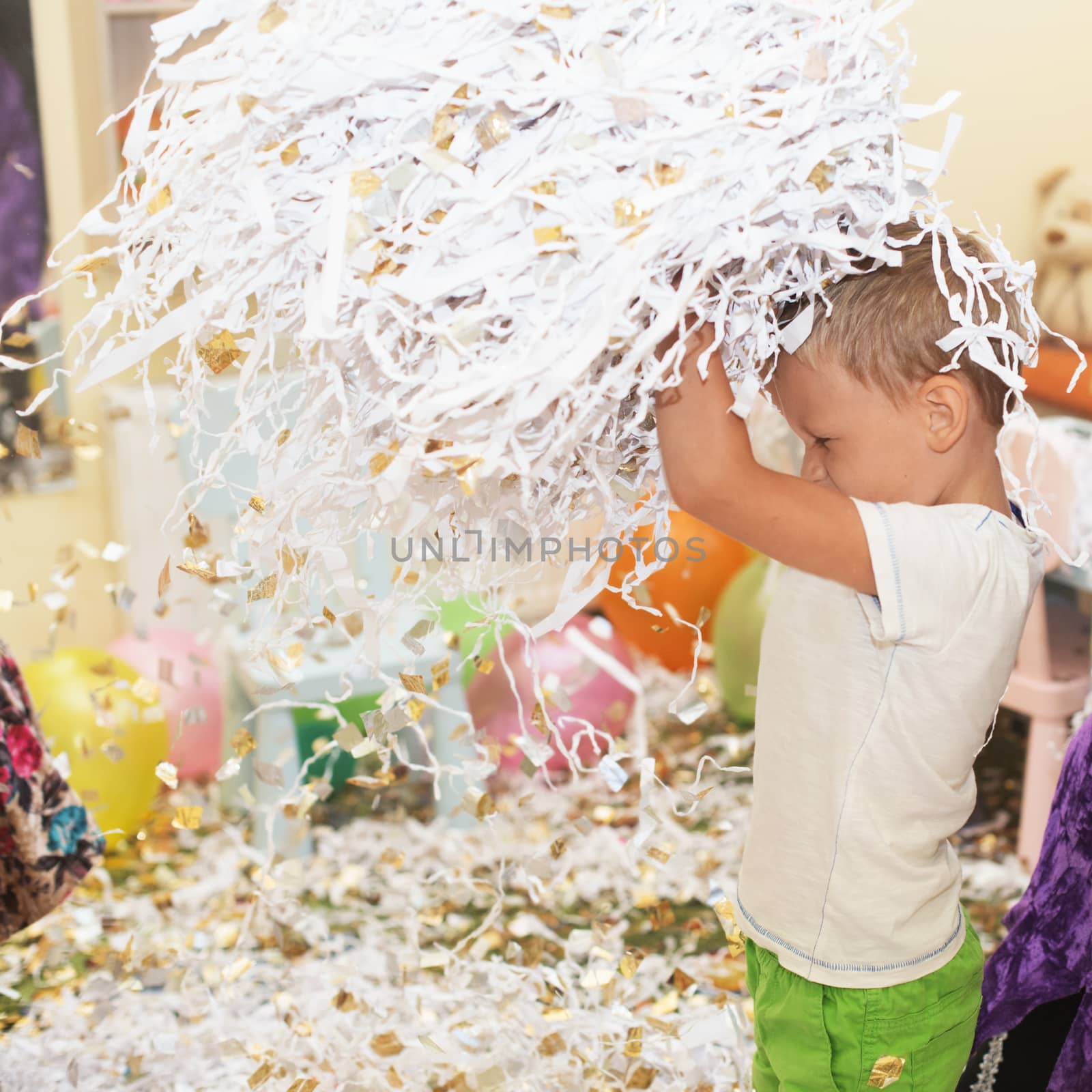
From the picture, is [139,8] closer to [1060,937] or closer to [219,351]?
[219,351]

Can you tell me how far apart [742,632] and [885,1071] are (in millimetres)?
1228

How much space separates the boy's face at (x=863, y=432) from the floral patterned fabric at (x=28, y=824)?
0.85m

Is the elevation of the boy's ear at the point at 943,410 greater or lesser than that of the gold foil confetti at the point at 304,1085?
greater

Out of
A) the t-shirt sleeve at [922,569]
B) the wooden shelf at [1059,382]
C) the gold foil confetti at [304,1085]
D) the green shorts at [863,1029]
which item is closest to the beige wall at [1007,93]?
the wooden shelf at [1059,382]

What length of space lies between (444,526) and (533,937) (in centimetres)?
84

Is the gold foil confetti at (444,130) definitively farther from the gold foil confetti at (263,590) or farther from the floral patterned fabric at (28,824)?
the floral patterned fabric at (28,824)

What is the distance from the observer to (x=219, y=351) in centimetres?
80

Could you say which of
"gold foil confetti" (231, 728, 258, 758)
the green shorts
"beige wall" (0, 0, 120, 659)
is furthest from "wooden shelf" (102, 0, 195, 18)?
the green shorts

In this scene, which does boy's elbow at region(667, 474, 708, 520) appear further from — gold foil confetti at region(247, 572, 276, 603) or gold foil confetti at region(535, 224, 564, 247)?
gold foil confetti at region(247, 572, 276, 603)

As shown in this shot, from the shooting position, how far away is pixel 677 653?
2414 millimetres

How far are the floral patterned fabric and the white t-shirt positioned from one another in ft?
2.46

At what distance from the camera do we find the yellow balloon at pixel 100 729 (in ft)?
5.62

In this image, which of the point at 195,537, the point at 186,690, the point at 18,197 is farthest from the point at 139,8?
the point at 195,537

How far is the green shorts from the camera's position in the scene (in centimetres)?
88
